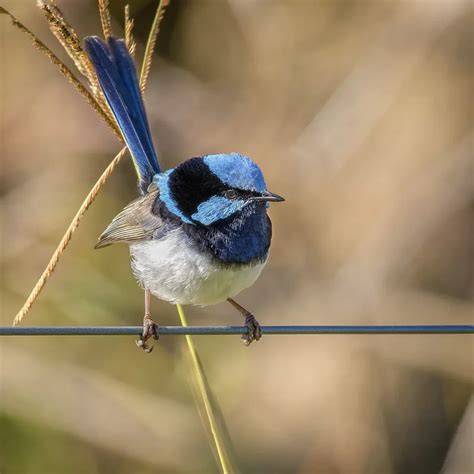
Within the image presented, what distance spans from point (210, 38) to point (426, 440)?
2701mm

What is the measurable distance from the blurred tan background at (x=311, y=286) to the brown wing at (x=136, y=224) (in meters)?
1.45

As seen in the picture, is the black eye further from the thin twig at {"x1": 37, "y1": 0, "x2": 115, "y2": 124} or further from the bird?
the thin twig at {"x1": 37, "y1": 0, "x2": 115, "y2": 124}

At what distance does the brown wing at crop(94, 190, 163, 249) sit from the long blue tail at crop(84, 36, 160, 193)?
126 millimetres

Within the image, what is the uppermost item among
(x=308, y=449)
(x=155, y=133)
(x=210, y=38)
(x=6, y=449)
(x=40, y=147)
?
(x=210, y=38)

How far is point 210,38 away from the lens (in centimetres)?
550

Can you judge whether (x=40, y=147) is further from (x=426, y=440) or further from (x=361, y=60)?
(x=426, y=440)

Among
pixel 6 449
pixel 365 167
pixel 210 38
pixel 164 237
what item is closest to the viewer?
pixel 164 237

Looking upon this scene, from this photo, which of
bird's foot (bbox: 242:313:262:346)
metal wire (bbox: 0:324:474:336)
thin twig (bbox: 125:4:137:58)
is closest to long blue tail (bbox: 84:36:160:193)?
thin twig (bbox: 125:4:137:58)

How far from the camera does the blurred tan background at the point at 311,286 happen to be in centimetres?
479

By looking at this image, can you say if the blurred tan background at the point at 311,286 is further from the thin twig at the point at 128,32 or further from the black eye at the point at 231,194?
the thin twig at the point at 128,32

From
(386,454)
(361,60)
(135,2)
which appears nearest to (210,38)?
(135,2)

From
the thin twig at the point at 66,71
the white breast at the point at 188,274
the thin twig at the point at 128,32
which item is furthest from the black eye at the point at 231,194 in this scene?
the thin twig at the point at 128,32

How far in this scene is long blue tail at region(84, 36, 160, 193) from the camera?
321 cm

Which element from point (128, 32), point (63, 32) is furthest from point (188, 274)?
point (63, 32)
